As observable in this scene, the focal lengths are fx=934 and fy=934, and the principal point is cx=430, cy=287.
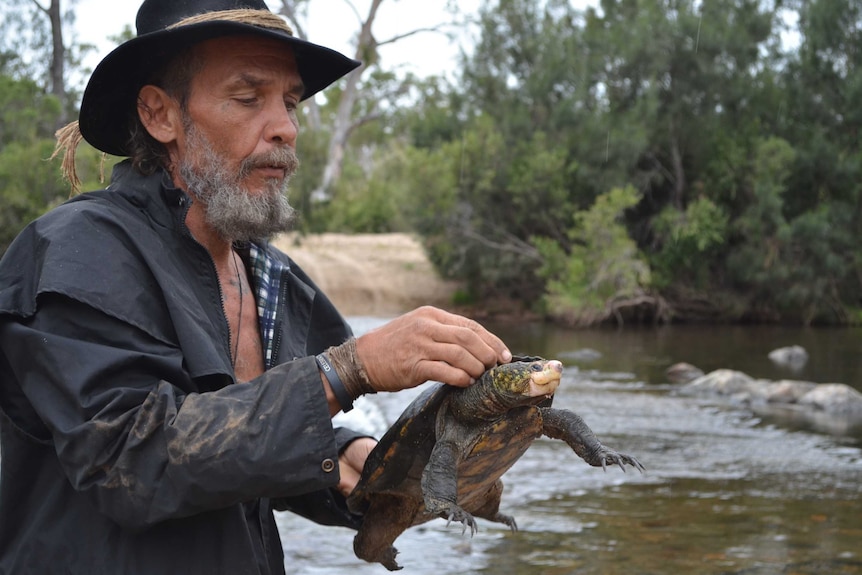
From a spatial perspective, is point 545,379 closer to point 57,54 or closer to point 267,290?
point 267,290

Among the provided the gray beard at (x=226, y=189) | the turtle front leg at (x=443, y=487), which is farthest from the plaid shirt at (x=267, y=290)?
the turtle front leg at (x=443, y=487)

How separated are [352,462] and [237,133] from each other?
3.27 ft

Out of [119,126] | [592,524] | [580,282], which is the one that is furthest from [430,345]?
[580,282]

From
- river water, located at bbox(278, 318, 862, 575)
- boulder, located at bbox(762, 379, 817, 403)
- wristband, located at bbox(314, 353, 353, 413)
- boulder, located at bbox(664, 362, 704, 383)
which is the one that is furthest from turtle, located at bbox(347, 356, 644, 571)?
boulder, located at bbox(664, 362, 704, 383)

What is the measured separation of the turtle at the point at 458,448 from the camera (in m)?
2.05

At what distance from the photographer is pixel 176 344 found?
187 cm

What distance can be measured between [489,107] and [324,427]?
88.3 ft

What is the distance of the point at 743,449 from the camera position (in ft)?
28.6

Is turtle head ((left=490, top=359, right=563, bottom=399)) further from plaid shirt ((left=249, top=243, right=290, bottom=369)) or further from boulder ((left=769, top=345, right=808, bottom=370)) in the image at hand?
boulder ((left=769, top=345, right=808, bottom=370))

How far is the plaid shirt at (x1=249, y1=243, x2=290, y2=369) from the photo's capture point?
2328 millimetres

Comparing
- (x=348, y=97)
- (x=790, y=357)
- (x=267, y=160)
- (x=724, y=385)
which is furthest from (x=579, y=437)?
(x=348, y=97)

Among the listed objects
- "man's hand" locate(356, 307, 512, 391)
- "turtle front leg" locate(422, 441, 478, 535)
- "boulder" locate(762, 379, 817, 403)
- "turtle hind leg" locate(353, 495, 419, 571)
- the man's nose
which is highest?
the man's nose

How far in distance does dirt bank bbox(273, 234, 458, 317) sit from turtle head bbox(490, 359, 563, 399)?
23.4m

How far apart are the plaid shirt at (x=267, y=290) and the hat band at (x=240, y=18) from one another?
593 millimetres
